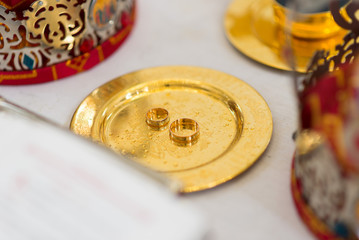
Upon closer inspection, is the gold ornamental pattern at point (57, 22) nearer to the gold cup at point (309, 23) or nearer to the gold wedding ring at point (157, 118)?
the gold wedding ring at point (157, 118)

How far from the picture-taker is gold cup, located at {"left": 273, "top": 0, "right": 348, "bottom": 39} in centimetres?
66

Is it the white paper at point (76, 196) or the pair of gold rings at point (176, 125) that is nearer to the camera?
the white paper at point (76, 196)

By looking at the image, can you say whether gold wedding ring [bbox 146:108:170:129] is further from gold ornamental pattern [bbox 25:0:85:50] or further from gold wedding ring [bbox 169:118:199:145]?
gold ornamental pattern [bbox 25:0:85:50]

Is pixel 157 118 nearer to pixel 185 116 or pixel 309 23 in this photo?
pixel 185 116

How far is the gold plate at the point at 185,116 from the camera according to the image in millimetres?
532

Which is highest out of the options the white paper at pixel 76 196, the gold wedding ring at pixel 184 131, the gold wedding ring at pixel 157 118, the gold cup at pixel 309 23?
the gold cup at pixel 309 23

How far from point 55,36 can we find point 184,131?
Result: 21 cm

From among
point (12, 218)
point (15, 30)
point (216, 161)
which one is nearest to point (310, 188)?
point (216, 161)

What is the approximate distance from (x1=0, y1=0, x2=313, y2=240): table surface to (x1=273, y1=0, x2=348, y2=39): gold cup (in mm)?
73

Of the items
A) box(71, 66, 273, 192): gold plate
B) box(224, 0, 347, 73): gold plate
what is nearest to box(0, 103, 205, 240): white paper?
box(71, 66, 273, 192): gold plate

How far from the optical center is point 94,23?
0.65 m

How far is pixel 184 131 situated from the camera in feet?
1.93

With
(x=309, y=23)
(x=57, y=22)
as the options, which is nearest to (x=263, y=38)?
(x=309, y=23)

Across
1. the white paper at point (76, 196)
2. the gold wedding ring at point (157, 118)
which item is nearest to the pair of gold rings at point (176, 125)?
the gold wedding ring at point (157, 118)
